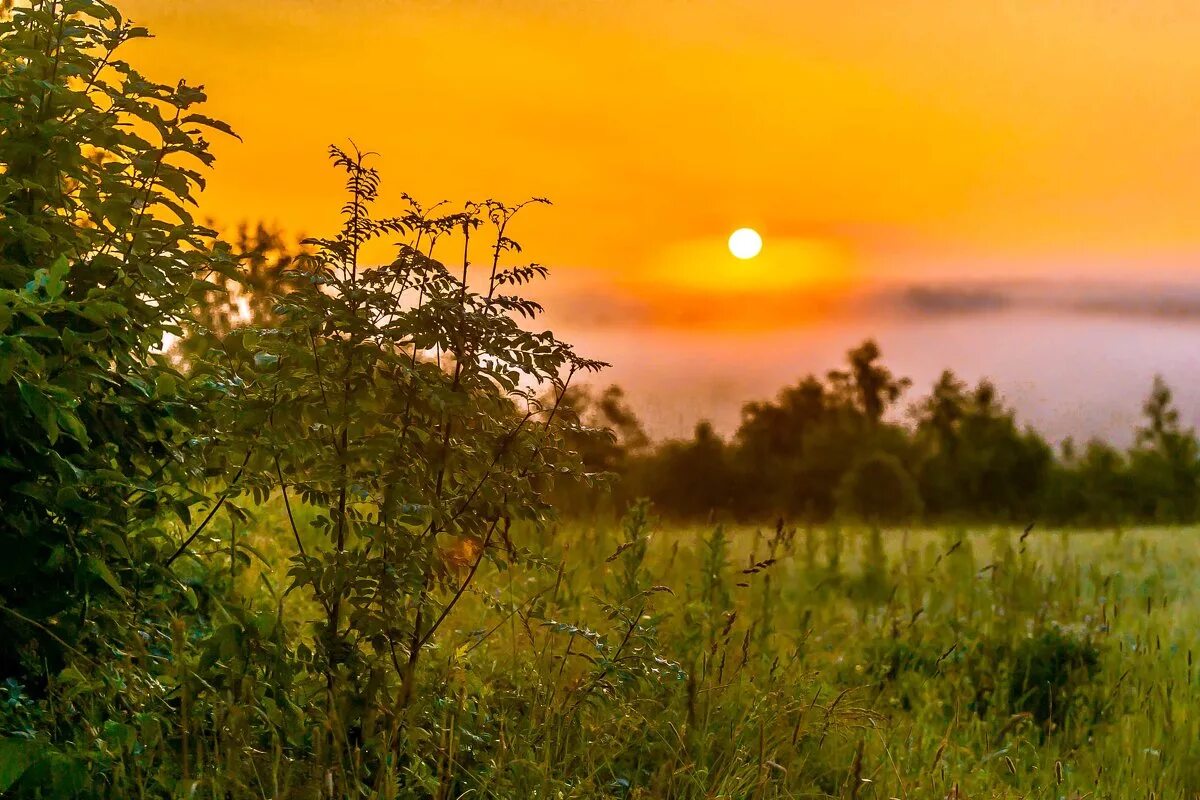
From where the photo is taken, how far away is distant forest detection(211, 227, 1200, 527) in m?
11.6

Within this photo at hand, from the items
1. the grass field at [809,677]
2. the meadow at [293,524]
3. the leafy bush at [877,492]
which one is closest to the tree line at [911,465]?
the leafy bush at [877,492]

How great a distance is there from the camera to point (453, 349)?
3160 mm

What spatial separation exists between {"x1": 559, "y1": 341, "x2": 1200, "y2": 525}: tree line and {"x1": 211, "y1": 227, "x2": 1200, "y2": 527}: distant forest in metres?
0.01

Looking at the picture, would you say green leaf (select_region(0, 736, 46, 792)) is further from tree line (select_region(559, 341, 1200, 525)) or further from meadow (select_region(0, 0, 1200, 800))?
tree line (select_region(559, 341, 1200, 525))

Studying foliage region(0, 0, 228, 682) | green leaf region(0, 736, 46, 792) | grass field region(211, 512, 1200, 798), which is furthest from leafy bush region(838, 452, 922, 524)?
green leaf region(0, 736, 46, 792)

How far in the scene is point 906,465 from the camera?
1258cm

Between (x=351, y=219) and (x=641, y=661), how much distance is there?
1690mm

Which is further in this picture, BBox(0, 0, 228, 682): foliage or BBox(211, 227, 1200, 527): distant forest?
BBox(211, 227, 1200, 527): distant forest

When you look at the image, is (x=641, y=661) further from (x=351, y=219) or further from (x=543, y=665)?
(x=351, y=219)

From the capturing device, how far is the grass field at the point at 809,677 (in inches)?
140

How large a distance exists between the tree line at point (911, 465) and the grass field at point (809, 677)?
2697 millimetres

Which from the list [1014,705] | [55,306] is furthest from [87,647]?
[1014,705]

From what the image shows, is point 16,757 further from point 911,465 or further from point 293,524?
point 911,465

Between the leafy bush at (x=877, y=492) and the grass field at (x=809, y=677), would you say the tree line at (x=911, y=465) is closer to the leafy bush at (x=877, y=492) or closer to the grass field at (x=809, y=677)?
the leafy bush at (x=877, y=492)
